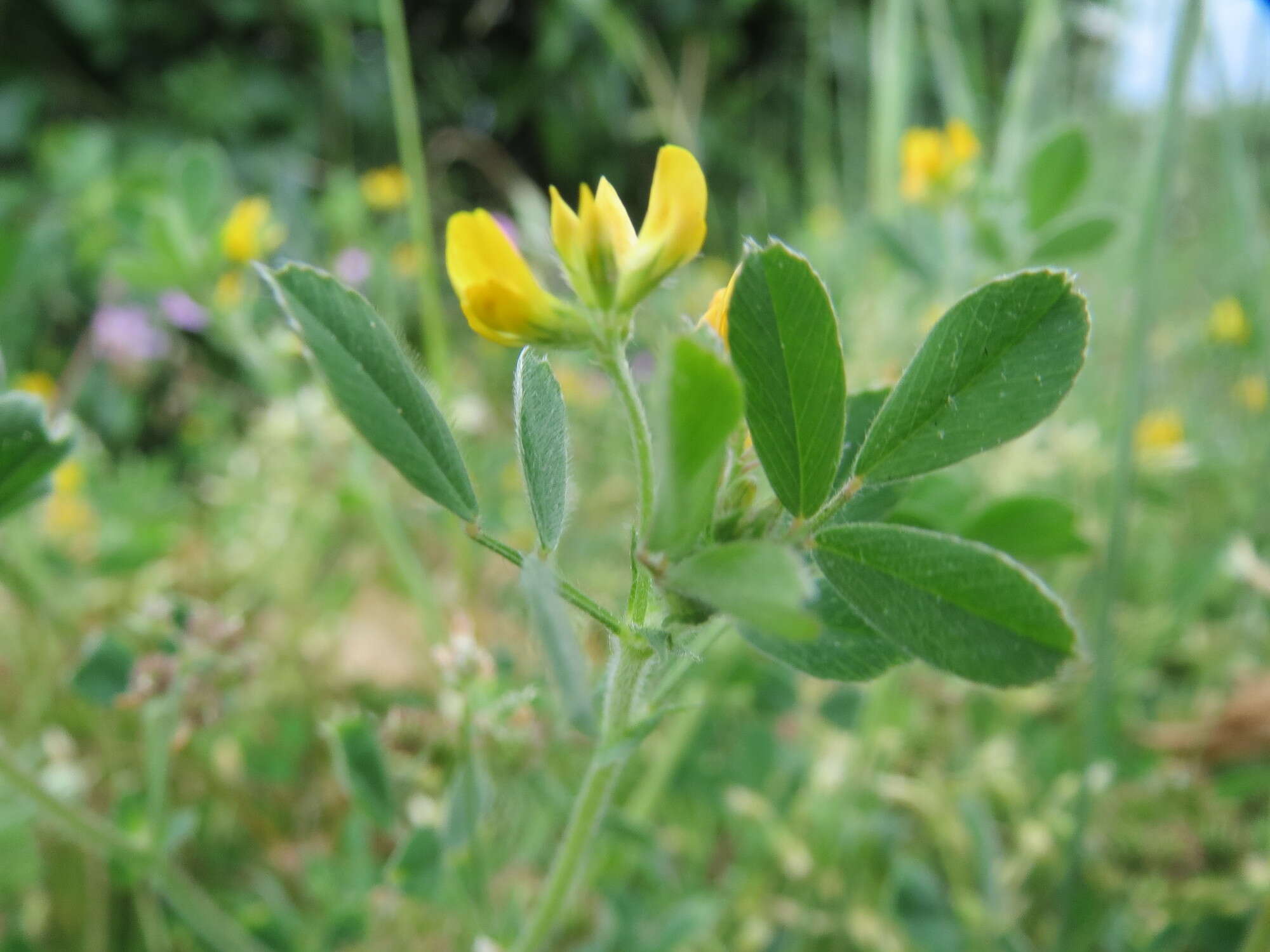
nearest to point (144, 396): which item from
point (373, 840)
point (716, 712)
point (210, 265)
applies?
point (210, 265)

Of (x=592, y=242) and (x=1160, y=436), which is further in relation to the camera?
(x=1160, y=436)

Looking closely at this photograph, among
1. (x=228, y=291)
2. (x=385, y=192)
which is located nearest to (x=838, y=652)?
(x=228, y=291)

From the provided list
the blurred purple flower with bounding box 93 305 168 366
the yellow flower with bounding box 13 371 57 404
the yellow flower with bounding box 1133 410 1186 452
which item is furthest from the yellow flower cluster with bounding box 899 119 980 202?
the blurred purple flower with bounding box 93 305 168 366

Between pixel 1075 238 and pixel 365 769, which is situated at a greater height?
pixel 1075 238

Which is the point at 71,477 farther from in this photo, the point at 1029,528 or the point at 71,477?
the point at 1029,528

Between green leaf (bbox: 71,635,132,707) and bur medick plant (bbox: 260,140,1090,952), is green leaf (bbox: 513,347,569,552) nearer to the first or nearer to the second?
bur medick plant (bbox: 260,140,1090,952)
